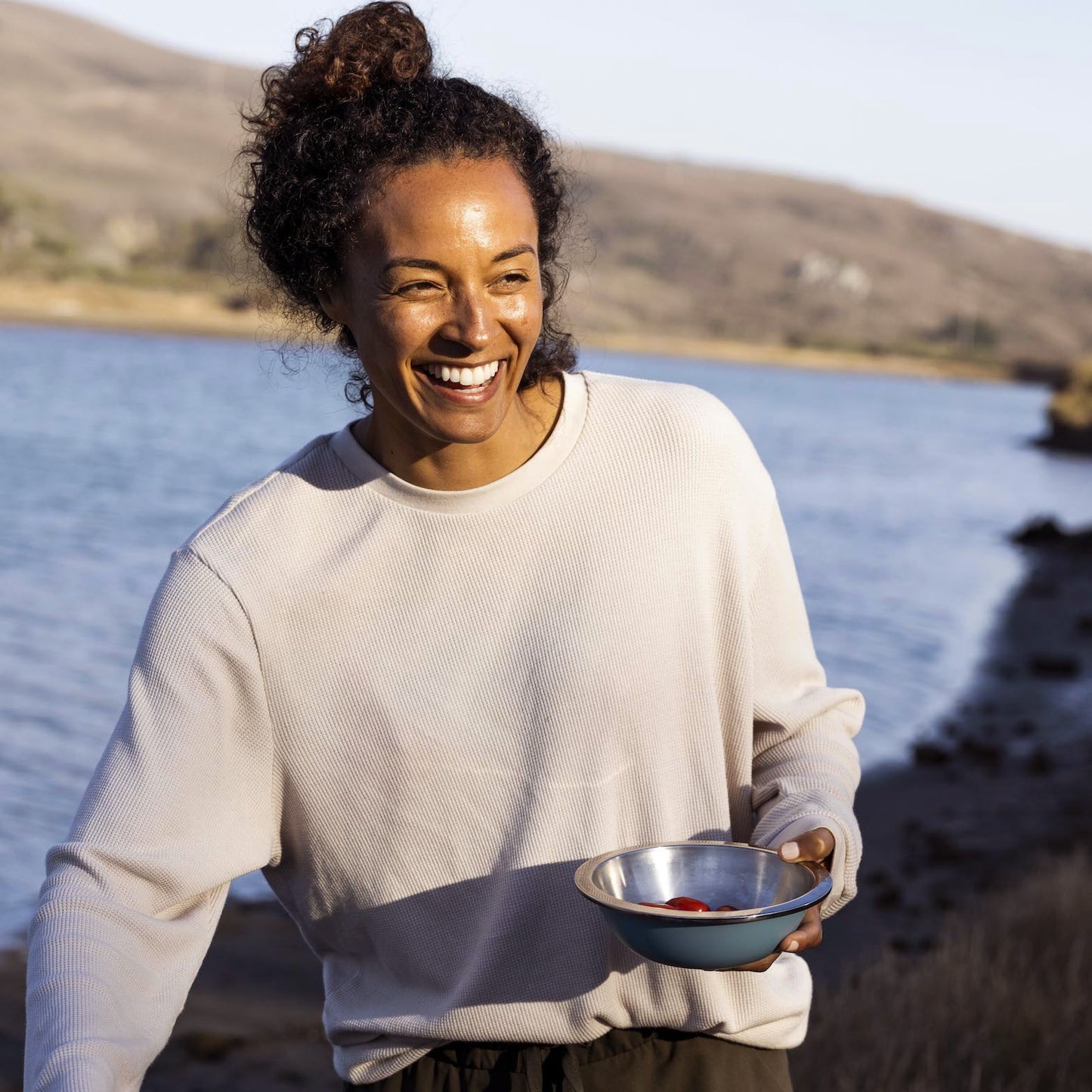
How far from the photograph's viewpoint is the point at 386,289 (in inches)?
77.2

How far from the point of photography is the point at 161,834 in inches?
73.0

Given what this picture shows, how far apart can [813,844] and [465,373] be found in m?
0.77

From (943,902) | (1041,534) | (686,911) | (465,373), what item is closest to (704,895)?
(686,911)

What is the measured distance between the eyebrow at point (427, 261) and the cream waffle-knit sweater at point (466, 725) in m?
0.26

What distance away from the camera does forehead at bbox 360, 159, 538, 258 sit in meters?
1.92

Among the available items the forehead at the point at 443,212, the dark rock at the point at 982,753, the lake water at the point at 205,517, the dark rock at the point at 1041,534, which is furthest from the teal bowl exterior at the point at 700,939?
the dark rock at the point at 1041,534

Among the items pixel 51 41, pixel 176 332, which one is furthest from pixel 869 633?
pixel 51 41

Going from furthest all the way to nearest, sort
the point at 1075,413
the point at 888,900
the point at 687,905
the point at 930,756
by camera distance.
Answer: the point at 1075,413
the point at 930,756
the point at 888,900
the point at 687,905

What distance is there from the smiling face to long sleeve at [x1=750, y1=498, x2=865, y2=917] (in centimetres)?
40

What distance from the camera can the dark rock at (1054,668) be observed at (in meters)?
13.2

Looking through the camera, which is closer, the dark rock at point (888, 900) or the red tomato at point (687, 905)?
the red tomato at point (687, 905)

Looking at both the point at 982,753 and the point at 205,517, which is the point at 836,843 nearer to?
the point at 982,753

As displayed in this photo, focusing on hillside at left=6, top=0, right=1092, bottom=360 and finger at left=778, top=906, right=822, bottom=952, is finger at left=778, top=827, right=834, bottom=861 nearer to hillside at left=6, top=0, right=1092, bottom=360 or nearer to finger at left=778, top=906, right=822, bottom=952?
finger at left=778, top=906, right=822, bottom=952

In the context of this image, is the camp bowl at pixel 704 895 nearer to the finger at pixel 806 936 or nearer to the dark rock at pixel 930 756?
the finger at pixel 806 936
